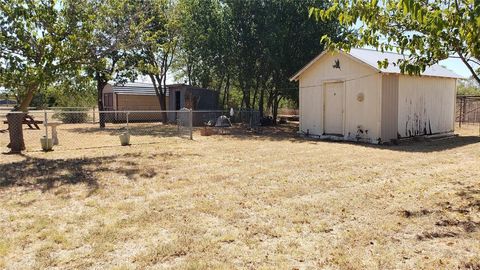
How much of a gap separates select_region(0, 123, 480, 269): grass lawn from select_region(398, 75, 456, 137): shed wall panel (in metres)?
5.10

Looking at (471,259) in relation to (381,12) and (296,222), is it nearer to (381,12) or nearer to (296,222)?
(296,222)

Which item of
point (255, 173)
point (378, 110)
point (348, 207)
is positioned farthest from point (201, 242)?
point (378, 110)

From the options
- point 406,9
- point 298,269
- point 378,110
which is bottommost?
point 298,269

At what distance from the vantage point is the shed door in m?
15.3

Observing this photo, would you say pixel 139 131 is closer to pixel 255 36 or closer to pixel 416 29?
pixel 255 36

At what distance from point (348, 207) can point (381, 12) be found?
3.23 metres

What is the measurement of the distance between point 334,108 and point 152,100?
61.7 feet

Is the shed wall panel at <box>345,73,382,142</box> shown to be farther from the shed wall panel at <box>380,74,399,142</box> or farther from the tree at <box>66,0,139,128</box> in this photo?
the tree at <box>66,0,139,128</box>

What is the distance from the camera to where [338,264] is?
A: 3654 mm

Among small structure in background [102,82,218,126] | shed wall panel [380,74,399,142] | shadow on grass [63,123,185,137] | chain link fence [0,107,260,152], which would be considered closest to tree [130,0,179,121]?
small structure in background [102,82,218,126]

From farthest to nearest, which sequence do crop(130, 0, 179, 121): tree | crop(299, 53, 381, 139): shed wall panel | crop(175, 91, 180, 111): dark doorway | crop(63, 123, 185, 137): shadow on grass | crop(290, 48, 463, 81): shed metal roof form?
crop(175, 91, 180, 111): dark doorway < crop(130, 0, 179, 121): tree < crop(63, 123, 185, 137): shadow on grass < crop(299, 53, 381, 139): shed wall panel < crop(290, 48, 463, 81): shed metal roof

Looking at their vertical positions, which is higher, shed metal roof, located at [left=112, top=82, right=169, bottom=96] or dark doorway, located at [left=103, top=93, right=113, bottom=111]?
shed metal roof, located at [left=112, top=82, right=169, bottom=96]

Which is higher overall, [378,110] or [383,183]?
[378,110]

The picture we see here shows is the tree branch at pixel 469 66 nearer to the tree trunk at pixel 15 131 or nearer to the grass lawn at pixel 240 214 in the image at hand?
the grass lawn at pixel 240 214
